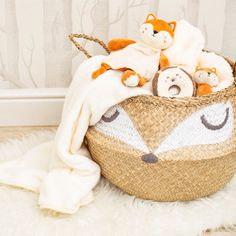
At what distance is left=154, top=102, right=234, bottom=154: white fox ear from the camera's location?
3.51 feet

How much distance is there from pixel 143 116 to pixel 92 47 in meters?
0.56

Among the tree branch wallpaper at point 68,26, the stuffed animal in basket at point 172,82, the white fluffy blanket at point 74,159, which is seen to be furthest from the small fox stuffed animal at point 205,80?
the tree branch wallpaper at point 68,26

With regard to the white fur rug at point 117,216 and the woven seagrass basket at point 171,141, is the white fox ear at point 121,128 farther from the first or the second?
Result: the white fur rug at point 117,216

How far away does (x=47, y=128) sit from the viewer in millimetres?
1595

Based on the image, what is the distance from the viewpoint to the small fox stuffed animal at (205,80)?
1.12m

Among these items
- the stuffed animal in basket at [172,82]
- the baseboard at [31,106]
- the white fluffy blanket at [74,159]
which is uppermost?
the stuffed animal in basket at [172,82]

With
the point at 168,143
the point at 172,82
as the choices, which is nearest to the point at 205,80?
the point at 172,82

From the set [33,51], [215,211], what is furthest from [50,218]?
[33,51]

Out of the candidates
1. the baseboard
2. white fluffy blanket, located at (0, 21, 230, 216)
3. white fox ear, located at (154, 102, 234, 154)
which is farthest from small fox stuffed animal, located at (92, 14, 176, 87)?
the baseboard

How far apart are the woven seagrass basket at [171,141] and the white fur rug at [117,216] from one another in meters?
0.05

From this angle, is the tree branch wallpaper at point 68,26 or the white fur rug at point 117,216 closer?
the white fur rug at point 117,216

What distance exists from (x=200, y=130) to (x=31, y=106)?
713 mm

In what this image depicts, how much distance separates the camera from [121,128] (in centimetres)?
111

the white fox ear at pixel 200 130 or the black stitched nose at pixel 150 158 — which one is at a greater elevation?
the white fox ear at pixel 200 130
